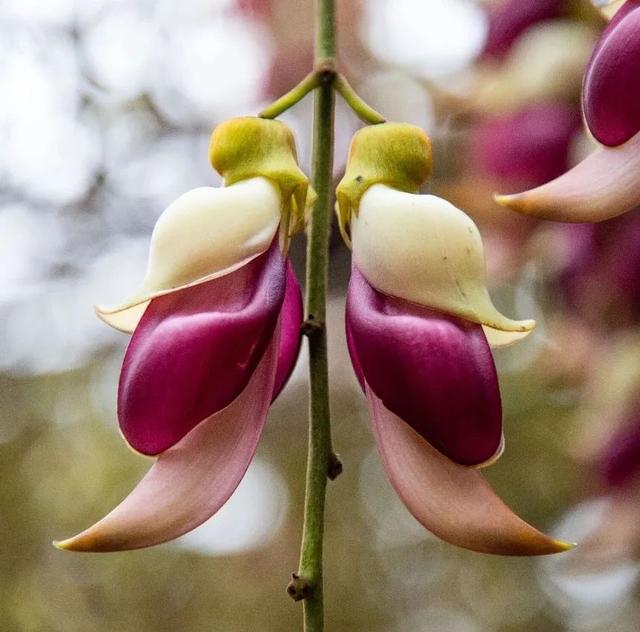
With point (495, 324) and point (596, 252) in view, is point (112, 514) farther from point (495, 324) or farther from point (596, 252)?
point (596, 252)

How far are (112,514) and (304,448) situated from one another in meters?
2.10

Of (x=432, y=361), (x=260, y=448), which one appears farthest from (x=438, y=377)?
(x=260, y=448)

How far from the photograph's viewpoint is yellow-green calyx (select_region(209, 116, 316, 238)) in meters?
0.48

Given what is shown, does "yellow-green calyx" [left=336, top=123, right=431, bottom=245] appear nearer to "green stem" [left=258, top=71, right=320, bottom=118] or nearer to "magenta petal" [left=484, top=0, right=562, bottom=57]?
"green stem" [left=258, top=71, right=320, bottom=118]

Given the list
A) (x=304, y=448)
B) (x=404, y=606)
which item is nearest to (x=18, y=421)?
(x=304, y=448)

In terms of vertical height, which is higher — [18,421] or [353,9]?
[353,9]

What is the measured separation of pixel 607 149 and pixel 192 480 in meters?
0.22

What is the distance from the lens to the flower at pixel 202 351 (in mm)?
410

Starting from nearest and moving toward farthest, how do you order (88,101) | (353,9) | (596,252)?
(596,252) → (353,9) → (88,101)

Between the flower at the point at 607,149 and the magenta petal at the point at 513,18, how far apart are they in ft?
1.71

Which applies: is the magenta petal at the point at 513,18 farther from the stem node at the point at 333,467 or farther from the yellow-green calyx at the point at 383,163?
the stem node at the point at 333,467

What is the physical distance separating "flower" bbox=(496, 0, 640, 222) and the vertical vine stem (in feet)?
0.24

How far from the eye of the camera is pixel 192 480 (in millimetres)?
415

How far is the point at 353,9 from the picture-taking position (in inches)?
80.3
